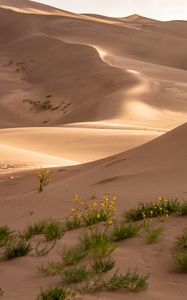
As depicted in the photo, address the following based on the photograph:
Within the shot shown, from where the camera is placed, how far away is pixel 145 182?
7.60 metres

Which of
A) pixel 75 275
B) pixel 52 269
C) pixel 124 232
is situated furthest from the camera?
pixel 124 232

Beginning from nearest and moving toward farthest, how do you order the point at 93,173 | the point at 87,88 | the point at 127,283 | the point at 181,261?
the point at 127,283, the point at 181,261, the point at 93,173, the point at 87,88

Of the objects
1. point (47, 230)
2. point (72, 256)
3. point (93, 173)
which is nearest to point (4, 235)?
point (47, 230)

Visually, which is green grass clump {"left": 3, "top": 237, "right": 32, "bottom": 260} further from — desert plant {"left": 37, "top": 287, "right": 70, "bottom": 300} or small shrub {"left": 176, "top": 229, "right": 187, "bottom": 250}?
small shrub {"left": 176, "top": 229, "right": 187, "bottom": 250}

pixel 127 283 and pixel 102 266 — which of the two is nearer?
pixel 127 283

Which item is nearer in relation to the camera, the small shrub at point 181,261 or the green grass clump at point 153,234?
the small shrub at point 181,261

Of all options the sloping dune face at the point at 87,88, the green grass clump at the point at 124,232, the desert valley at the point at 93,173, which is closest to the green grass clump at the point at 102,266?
the desert valley at the point at 93,173

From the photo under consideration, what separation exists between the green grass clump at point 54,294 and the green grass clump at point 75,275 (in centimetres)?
35

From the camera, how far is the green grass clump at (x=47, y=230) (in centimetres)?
540

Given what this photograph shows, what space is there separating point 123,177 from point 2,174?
5.20 meters

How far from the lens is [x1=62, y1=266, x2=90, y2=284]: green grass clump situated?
3.97 meters

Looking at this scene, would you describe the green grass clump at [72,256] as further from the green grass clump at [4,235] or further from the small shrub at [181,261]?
the green grass clump at [4,235]

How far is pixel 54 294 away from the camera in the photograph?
3525 mm

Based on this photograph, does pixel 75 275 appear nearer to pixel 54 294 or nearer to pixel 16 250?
pixel 54 294
